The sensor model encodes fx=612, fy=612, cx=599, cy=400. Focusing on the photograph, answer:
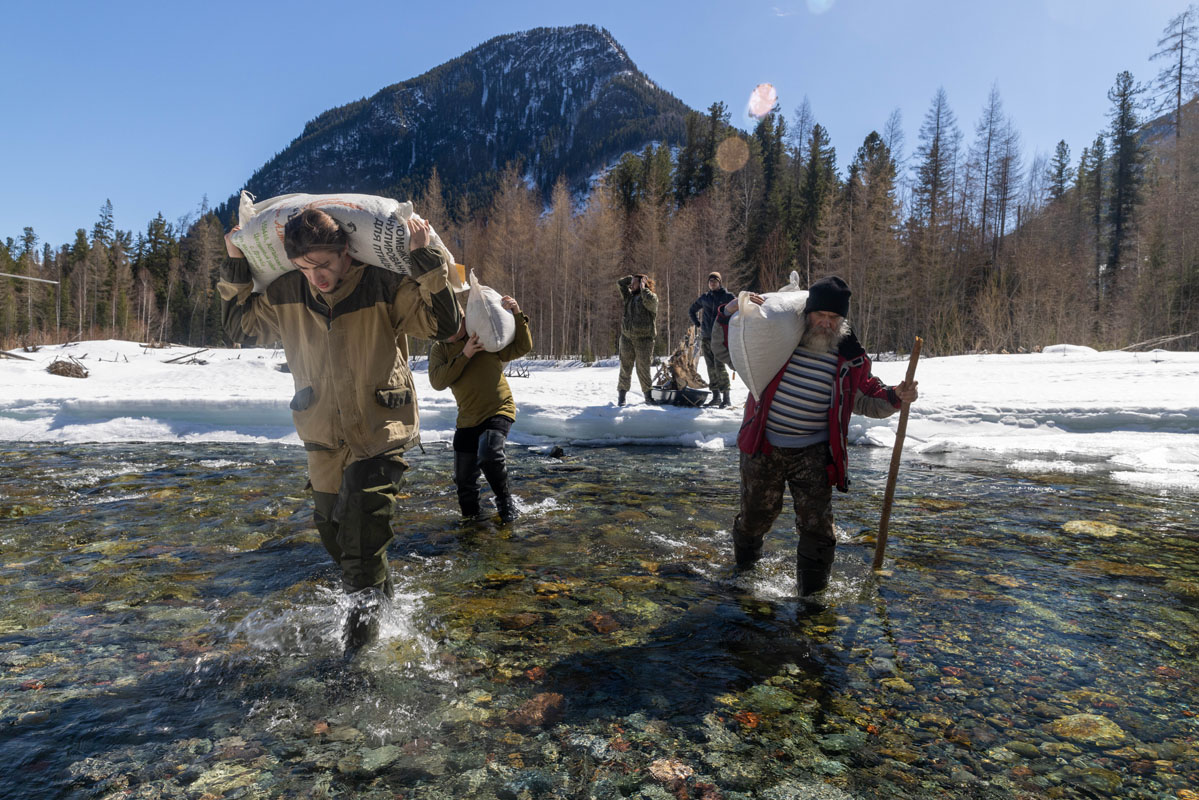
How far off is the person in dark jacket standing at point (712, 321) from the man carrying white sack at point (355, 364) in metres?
7.29

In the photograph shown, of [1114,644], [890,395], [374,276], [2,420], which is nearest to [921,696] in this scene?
[1114,644]

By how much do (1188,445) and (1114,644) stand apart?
691cm

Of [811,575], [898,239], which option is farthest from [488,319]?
[898,239]

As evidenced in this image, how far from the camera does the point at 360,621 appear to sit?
8.96 feet

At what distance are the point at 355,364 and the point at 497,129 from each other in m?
190

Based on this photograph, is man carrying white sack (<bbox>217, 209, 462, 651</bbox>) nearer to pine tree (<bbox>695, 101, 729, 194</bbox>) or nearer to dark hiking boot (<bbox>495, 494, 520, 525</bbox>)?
dark hiking boot (<bbox>495, 494, 520, 525</bbox>)

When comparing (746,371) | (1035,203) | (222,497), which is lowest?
(222,497)

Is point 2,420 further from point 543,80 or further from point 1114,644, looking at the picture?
point 543,80

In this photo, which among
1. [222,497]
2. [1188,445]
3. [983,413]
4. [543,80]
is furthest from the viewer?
[543,80]

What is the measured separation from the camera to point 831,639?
288 centimetres

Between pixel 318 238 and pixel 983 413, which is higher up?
pixel 318 238

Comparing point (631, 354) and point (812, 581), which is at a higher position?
point (631, 354)

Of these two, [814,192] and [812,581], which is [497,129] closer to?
[814,192]

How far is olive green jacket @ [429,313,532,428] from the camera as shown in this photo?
183 inches
